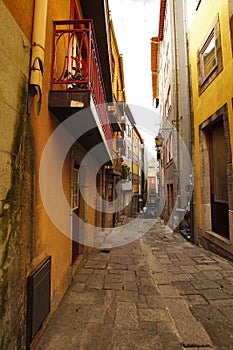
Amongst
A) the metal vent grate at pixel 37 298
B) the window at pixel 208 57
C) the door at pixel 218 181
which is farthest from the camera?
the window at pixel 208 57

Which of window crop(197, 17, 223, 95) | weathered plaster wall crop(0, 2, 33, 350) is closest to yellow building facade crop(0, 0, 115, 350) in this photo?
weathered plaster wall crop(0, 2, 33, 350)

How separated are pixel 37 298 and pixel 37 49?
3.00 metres

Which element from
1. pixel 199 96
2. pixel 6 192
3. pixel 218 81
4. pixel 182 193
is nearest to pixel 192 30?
pixel 199 96

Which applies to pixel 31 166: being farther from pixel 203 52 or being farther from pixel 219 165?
pixel 203 52

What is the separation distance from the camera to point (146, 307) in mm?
3229

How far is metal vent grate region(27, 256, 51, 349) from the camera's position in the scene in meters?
2.24

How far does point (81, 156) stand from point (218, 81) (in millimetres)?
4743

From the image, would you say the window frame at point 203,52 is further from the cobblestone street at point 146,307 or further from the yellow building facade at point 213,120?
the cobblestone street at point 146,307

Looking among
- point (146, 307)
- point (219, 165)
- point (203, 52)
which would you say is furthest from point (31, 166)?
point (203, 52)

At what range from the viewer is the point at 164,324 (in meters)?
2.80

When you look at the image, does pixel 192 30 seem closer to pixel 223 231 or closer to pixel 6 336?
pixel 223 231

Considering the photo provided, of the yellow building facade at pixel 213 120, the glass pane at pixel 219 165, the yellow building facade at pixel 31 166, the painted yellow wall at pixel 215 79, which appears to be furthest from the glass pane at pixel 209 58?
the yellow building facade at pixel 31 166

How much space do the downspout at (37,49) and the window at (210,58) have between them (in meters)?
5.41

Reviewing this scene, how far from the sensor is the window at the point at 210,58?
5977 mm
